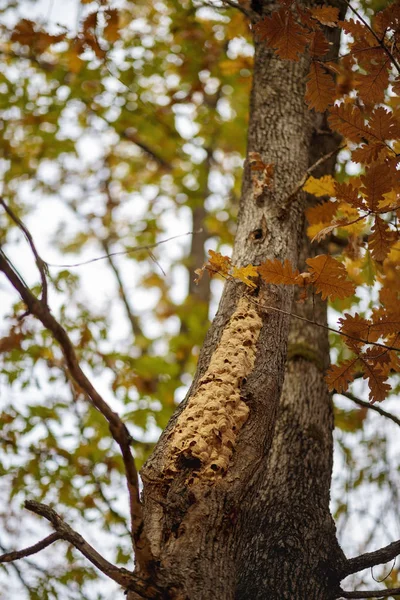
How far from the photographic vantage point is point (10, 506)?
457cm

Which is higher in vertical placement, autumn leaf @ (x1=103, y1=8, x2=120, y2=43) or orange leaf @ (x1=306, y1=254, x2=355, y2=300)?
autumn leaf @ (x1=103, y1=8, x2=120, y2=43)

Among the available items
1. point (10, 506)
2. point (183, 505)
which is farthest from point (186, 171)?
point (183, 505)

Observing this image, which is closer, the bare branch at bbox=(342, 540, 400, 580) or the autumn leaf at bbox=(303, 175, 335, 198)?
the bare branch at bbox=(342, 540, 400, 580)

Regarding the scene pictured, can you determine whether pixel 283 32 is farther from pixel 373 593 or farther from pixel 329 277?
pixel 373 593

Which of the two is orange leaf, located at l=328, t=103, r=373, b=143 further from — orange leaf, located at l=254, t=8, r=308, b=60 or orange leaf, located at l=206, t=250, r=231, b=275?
orange leaf, located at l=206, t=250, r=231, b=275

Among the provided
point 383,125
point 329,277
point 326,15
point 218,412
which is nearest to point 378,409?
point 329,277

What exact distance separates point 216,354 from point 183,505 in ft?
1.67

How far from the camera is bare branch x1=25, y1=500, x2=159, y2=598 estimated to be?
1.20m

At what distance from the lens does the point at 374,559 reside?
179cm

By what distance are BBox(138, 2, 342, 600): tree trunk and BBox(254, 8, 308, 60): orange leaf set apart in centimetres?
62

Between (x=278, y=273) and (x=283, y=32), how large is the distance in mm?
785

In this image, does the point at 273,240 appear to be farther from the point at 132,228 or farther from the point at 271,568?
the point at 132,228

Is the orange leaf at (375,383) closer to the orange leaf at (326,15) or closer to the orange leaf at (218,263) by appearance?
the orange leaf at (218,263)

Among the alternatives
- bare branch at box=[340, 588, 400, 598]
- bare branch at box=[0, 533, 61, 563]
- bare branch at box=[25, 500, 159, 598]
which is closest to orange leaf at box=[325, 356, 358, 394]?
bare branch at box=[340, 588, 400, 598]
